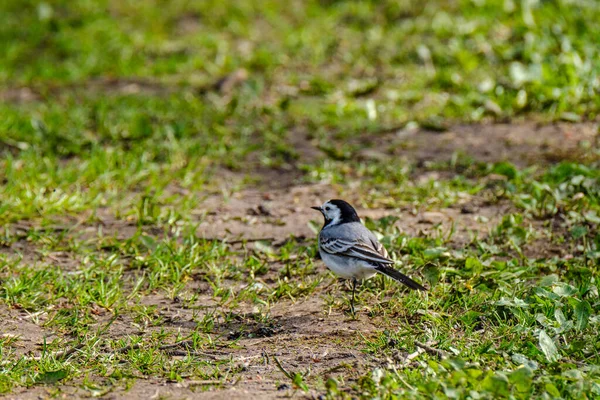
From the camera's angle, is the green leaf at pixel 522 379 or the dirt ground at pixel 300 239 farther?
the dirt ground at pixel 300 239

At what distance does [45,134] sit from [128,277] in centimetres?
267

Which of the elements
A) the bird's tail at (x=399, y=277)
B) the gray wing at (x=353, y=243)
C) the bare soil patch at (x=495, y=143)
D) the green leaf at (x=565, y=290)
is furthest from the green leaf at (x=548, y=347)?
the bare soil patch at (x=495, y=143)

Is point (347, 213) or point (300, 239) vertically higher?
point (347, 213)

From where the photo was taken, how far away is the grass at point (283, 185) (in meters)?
4.52

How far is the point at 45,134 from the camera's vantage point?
784 cm

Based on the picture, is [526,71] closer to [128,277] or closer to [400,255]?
[400,255]

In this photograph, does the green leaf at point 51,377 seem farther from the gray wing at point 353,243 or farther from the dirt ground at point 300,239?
the gray wing at point 353,243

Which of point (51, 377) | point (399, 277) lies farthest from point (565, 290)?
point (51, 377)

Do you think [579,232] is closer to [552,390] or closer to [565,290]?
[565,290]

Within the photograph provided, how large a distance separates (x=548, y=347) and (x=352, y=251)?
49.3 inches

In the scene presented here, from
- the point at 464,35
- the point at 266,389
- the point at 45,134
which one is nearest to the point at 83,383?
the point at 266,389

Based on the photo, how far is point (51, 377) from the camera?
427 centimetres

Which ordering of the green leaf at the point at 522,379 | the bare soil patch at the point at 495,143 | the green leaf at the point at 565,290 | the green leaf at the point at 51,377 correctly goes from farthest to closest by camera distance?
1. the bare soil patch at the point at 495,143
2. the green leaf at the point at 565,290
3. the green leaf at the point at 51,377
4. the green leaf at the point at 522,379

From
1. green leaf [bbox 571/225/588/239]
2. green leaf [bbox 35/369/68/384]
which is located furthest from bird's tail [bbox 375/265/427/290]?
green leaf [bbox 35/369/68/384]
